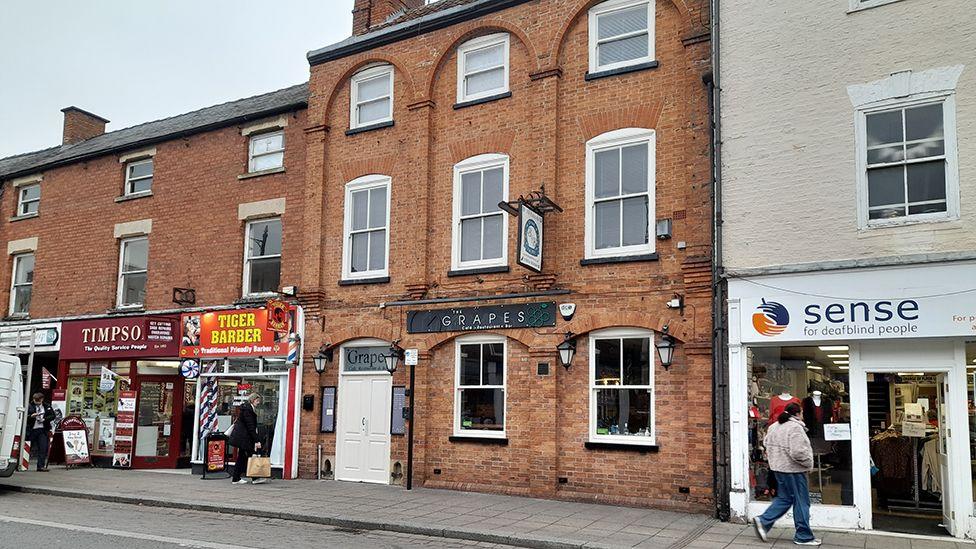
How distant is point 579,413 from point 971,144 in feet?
22.6

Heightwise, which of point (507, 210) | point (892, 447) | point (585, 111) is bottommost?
point (892, 447)

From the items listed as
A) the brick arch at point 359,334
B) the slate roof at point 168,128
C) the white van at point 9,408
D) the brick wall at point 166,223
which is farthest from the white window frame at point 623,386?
the white van at point 9,408

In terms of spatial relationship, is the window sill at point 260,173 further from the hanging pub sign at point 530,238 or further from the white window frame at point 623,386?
the white window frame at point 623,386

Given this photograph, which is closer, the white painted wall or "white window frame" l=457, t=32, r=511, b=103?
the white painted wall

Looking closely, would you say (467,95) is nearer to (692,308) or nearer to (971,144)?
(692,308)

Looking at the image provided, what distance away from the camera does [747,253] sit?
12023 mm

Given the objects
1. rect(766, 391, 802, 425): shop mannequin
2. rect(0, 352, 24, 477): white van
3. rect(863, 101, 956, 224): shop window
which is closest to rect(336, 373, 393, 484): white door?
rect(0, 352, 24, 477): white van

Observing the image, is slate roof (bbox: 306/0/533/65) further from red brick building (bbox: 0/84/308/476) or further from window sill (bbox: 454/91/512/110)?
window sill (bbox: 454/91/512/110)

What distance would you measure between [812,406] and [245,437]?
10.3 metres

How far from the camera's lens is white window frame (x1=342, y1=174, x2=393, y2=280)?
1641 centimetres

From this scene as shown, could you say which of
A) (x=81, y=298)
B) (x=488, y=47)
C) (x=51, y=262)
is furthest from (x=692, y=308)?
(x=51, y=262)

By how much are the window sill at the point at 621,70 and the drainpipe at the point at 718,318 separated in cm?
121

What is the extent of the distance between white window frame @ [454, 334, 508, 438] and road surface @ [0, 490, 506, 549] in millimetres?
3763

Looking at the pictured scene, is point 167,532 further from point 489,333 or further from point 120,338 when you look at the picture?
point 120,338
